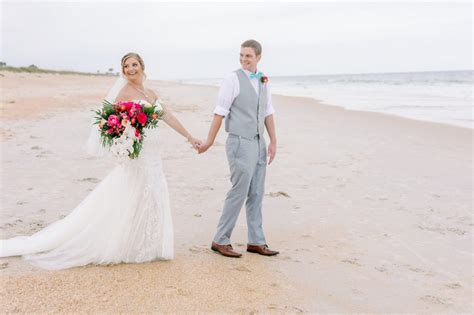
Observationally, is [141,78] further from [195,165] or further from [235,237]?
[195,165]

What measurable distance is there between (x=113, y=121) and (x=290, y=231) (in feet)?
7.96

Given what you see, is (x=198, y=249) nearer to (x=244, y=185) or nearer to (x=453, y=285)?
(x=244, y=185)

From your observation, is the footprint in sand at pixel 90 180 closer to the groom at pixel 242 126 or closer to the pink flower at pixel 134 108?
the groom at pixel 242 126

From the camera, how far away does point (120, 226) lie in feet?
13.7

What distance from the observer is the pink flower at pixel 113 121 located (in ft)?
13.4

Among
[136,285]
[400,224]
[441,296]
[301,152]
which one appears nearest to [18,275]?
[136,285]

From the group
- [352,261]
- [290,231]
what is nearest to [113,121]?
Result: [290,231]

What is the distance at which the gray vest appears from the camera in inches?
176

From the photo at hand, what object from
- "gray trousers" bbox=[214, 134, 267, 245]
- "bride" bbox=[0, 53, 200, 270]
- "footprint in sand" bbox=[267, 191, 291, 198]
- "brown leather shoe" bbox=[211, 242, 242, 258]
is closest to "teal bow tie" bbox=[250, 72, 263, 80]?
"gray trousers" bbox=[214, 134, 267, 245]

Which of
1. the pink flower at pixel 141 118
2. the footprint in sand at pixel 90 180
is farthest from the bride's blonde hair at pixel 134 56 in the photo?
the footprint in sand at pixel 90 180

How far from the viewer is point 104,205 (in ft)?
14.0

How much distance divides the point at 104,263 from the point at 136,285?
493 millimetres

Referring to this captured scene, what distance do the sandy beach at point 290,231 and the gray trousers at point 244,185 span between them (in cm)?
28

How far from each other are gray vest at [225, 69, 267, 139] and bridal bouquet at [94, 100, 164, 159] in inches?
30.1
